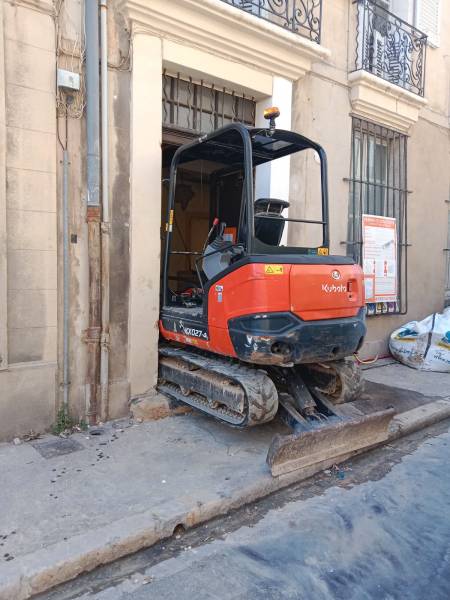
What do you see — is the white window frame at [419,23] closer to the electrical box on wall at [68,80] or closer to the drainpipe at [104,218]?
the drainpipe at [104,218]

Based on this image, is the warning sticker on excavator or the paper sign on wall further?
the paper sign on wall

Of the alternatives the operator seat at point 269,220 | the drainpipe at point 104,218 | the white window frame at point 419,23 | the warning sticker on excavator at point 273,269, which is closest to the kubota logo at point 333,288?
the warning sticker on excavator at point 273,269

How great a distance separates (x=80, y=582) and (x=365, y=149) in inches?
291

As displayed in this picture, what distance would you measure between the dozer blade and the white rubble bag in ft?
11.4

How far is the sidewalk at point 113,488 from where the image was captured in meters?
2.88

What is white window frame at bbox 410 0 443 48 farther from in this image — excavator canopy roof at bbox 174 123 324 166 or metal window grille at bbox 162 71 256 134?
excavator canopy roof at bbox 174 123 324 166

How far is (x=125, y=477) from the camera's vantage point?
3.87m

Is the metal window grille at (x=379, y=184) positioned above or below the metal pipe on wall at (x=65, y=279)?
above

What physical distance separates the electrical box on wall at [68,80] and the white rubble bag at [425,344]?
6.21 meters

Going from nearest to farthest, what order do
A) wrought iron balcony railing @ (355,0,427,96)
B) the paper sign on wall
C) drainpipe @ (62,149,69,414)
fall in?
drainpipe @ (62,149,69,414), wrought iron balcony railing @ (355,0,427,96), the paper sign on wall

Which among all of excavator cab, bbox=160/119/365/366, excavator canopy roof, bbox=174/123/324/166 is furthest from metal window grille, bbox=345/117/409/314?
excavator cab, bbox=160/119/365/366

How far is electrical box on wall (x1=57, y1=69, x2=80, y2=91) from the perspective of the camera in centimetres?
452

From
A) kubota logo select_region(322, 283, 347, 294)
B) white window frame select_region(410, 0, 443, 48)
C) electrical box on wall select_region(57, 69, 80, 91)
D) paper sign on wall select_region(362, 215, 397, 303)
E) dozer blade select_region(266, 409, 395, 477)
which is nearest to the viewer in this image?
dozer blade select_region(266, 409, 395, 477)

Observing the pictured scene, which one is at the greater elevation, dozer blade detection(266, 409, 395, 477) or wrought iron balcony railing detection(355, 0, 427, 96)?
wrought iron balcony railing detection(355, 0, 427, 96)
